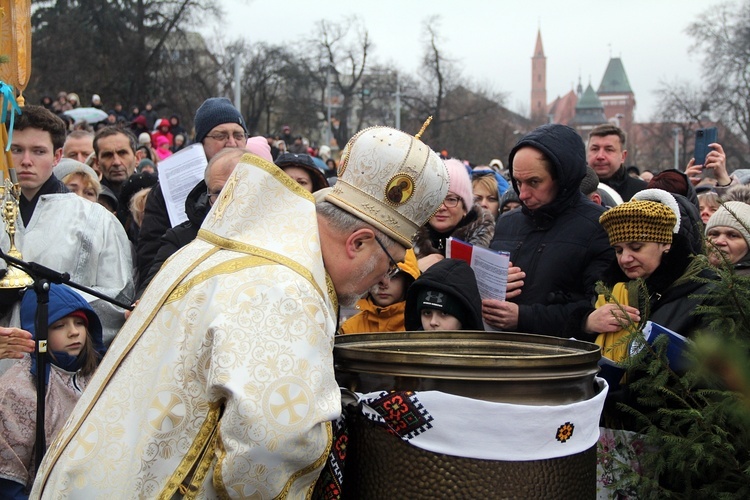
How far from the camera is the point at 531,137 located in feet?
12.5

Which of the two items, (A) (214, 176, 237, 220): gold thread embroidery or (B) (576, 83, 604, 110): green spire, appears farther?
(B) (576, 83, 604, 110): green spire

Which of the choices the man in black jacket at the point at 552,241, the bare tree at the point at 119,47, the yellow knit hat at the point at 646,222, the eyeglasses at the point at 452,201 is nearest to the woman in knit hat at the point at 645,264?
the yellow knit hat at the point at 646,222

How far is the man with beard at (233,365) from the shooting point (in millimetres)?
1856

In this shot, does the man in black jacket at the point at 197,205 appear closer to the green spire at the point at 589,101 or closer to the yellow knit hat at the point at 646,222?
Result: the yellow knit hat at the point at 646,222

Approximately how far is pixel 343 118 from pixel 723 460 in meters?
40.8

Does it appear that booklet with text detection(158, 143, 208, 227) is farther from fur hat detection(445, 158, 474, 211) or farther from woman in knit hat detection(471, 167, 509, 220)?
woman in knit hat detection(471, 167, 509, 220)

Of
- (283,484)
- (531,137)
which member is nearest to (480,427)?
(283,484)

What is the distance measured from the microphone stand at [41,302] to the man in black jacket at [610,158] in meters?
3.91

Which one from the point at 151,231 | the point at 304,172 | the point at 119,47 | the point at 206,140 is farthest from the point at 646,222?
the point at 119,47

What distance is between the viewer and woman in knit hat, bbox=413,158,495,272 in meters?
4.64

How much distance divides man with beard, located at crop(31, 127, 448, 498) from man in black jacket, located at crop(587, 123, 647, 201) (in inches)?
160

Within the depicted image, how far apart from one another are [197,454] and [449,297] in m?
1.70

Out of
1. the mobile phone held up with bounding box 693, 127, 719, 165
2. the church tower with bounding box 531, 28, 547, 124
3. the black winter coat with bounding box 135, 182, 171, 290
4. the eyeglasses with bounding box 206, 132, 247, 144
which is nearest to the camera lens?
the black winter coat with bounding box 135, 182, 171, 290

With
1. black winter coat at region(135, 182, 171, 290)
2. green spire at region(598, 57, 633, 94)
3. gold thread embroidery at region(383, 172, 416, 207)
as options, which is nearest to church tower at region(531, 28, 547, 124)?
green spire at region(598, 57, 633, 94)
